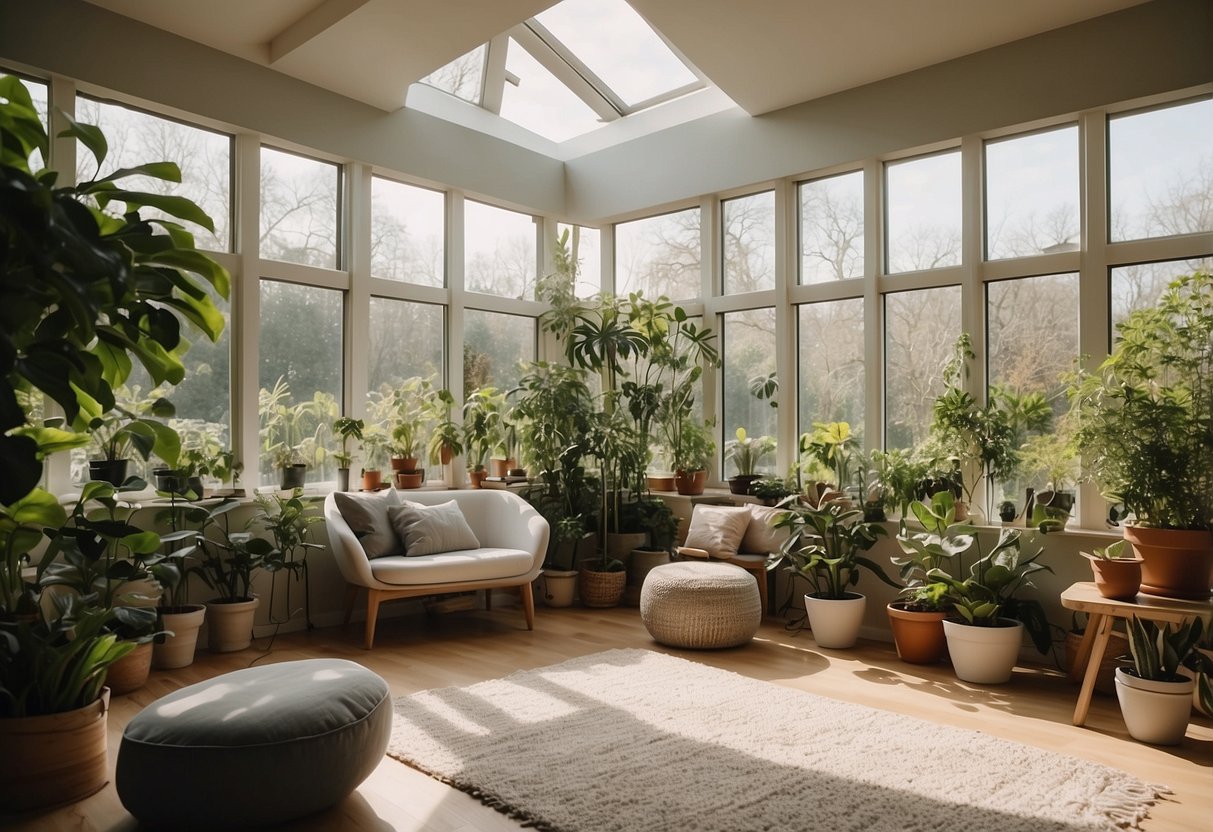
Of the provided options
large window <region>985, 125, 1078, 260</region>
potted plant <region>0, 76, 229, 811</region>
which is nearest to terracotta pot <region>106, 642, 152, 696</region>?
potted plant <region>0, 76, 229, 811</region>

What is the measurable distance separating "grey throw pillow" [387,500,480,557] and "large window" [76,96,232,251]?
2047 millimetres

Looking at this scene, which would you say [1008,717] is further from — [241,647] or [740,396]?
[241,647]

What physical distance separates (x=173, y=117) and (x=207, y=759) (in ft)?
13.7

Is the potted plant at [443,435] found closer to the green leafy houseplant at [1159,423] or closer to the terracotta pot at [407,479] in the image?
the terracotta pot at [407,479]

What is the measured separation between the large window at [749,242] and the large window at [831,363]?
18.5 inches

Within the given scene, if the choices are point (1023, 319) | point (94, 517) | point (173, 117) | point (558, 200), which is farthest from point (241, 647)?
point (1023, 319)

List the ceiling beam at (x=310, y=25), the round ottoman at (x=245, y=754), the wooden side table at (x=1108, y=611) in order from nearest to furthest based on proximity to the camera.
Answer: the round ottoman at (x=245, y=754), the wooden side table at (x=1108, y=611), the ceiling beam at (x=310, y=25)

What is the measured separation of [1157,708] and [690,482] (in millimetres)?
3524

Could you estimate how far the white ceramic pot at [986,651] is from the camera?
416 cm

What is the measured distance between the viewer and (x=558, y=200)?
7.33m

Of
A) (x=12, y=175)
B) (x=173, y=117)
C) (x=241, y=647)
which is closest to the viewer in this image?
(x=12, y=175)

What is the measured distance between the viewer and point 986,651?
4.16 m

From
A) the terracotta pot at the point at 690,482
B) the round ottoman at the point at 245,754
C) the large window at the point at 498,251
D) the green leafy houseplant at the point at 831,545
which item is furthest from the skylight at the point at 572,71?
the round ottoman at the point at 245,754

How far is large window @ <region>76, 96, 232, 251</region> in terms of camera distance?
476 centimetres
